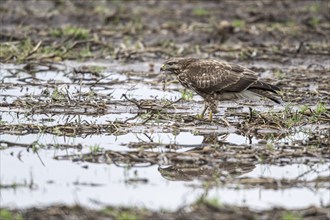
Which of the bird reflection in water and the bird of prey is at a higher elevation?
the bird of prey

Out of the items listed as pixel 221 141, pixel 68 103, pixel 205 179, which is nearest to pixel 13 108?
pixel 68 103

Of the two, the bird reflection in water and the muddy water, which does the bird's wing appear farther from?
the bird reflection in water

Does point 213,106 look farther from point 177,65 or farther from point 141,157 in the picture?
point 141,157

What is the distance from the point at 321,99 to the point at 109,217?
6.98 m

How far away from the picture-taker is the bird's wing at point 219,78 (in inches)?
485

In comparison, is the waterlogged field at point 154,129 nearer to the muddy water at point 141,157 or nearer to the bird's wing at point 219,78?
the muddy water at point 141,157

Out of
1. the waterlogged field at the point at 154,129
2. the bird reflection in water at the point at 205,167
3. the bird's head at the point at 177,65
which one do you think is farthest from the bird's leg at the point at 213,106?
the bird reflection in water at the point at 205,167

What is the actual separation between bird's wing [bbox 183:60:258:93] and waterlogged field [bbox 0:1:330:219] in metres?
0.44

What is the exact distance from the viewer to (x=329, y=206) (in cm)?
809

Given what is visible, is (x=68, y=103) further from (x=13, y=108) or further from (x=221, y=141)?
(x=221, y=141)

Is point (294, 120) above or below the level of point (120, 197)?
above

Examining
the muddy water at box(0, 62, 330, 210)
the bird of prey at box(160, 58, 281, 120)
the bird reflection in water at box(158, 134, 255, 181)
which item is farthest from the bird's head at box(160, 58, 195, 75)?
the bird reflection in water at box(158, 134, 255, 181)

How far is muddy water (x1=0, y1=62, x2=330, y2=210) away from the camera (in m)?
8.58

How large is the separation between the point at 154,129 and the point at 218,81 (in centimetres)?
147
